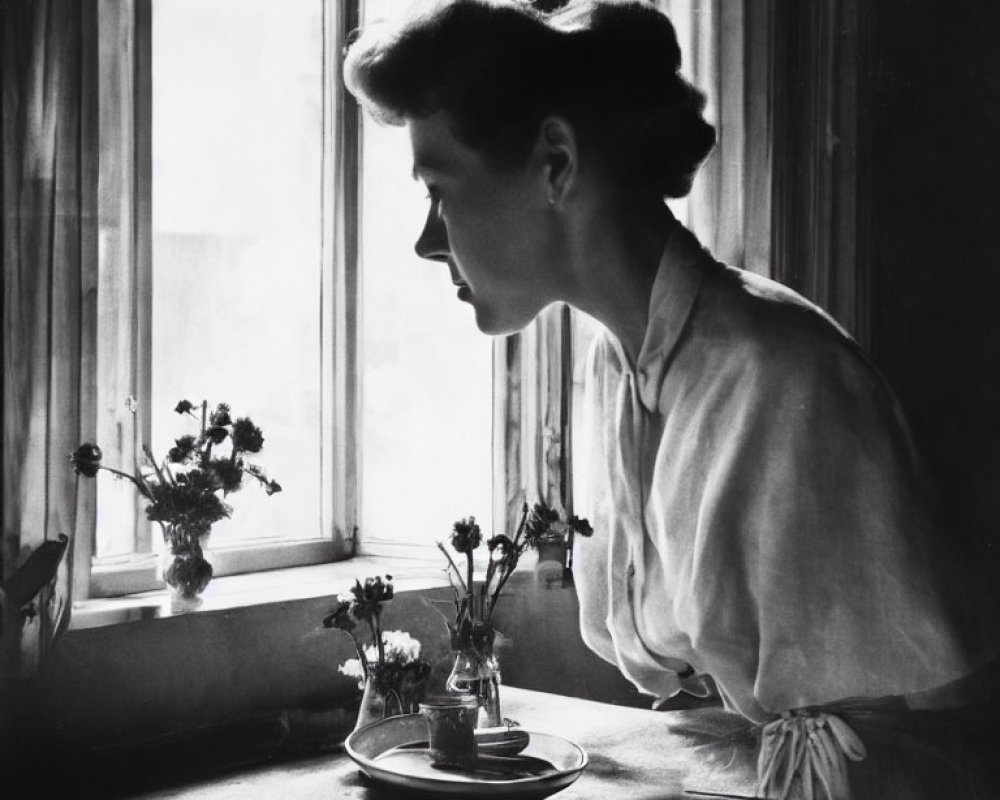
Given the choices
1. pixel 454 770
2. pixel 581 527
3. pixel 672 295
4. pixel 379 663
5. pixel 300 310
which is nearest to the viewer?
pixel 672 295

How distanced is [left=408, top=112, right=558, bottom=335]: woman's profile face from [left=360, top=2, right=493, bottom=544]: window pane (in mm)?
1000

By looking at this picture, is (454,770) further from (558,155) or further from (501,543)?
(558,155)

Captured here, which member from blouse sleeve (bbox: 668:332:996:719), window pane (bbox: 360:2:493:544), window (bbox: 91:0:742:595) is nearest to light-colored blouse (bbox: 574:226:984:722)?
blouse sleeve (bbox: 668:332:996:719)

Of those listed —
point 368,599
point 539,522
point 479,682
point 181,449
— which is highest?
point 181,449

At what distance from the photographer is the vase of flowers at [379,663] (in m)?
1.63

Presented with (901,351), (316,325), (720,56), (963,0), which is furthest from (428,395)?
(963,0)

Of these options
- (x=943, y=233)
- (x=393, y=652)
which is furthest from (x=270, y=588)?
(x=943, y=233)

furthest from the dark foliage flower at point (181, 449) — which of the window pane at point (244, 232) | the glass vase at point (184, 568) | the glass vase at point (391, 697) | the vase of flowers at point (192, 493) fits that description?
the glass vase at point (391, 697)

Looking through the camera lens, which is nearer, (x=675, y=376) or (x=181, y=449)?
(x=675, y=376)

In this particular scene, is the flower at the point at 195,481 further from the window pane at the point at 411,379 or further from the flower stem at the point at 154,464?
the window pane at the point at 411,379

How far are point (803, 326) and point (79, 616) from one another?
117cm

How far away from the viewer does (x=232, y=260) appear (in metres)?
2.25

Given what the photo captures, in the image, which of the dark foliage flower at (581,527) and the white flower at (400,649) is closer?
the dark foliage flower at (581,527)

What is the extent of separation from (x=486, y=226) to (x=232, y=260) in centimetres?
106
